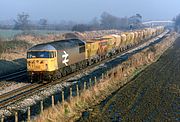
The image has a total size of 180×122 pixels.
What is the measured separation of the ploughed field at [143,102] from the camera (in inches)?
790

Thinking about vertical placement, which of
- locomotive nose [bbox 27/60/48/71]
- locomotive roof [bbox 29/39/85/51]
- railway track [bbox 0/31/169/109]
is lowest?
railway track [bbox 0/31/169/109]

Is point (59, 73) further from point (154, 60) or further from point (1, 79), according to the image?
point (154, 60)

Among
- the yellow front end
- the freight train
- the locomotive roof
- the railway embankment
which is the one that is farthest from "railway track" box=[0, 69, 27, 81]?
the railway embankment

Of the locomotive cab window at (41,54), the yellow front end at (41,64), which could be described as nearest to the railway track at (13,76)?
the yellow front end at (41,64)

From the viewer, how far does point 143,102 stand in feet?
77.3

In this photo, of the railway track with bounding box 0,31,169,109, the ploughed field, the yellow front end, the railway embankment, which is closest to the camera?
the railway embankment

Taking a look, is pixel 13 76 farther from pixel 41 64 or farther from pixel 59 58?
pixel 59 58

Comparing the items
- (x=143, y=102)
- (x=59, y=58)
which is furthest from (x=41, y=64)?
(x=143, y=102)

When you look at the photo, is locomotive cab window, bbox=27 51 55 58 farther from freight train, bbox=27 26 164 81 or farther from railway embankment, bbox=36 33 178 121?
railway embankment, bbox=36 33 178 121

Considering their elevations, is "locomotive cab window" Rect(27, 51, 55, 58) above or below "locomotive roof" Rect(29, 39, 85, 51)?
below

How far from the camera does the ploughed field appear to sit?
20078 mm

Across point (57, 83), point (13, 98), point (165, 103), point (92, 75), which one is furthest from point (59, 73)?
point (165, 103)

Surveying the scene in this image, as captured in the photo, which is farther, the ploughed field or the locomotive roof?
the locomotive roof

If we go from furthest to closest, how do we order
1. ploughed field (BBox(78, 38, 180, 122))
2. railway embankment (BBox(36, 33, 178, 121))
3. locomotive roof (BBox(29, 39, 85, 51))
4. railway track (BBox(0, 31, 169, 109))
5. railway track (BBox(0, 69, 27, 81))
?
railway track (BBox(0, 69, 27, 81)) < locomotive roof (BBox(29, 39, 85, 51)) < railway track (BBox(0, 31, 169, 109)) < ploughed field (BBox(78, 38, 180, 122)) < railway embankment (BBox(36, 33, 178, 121))
